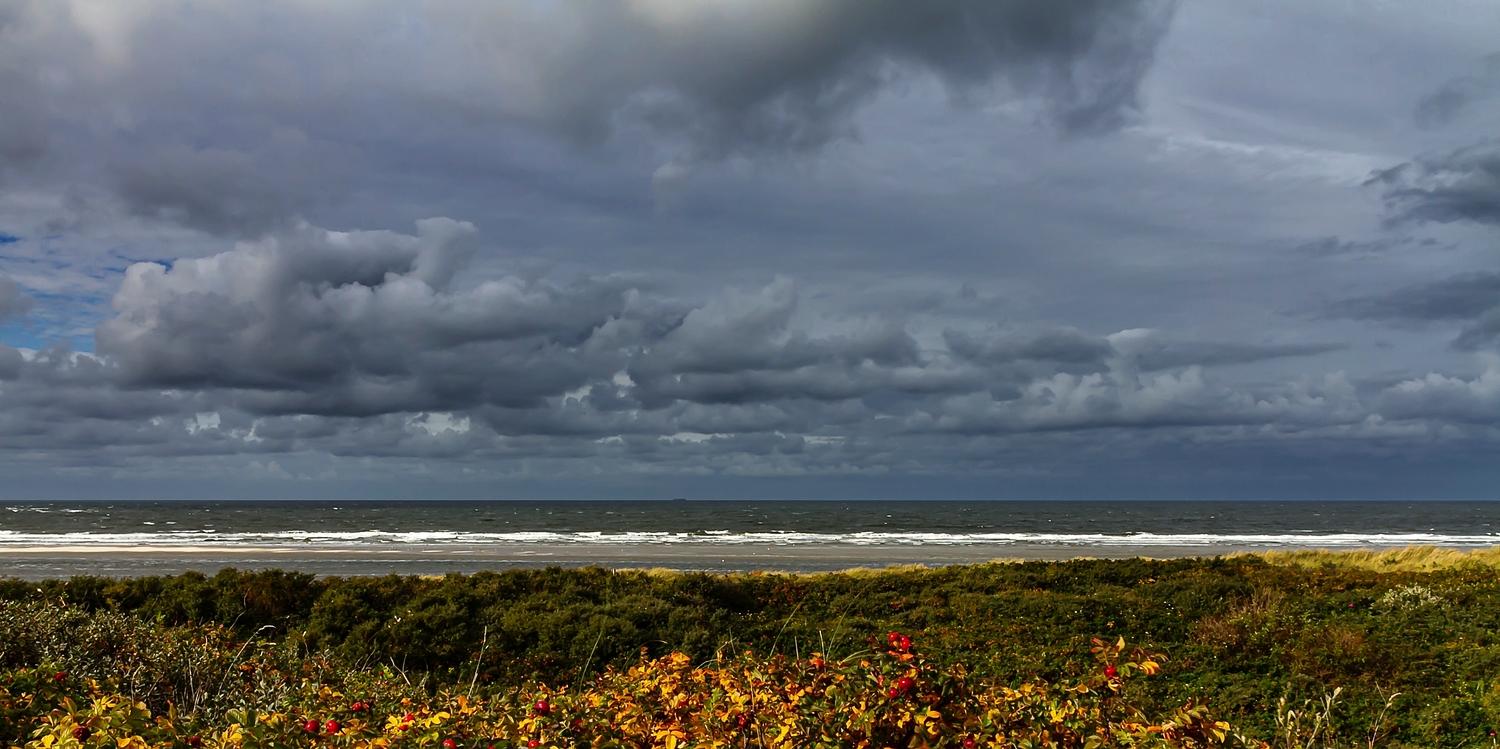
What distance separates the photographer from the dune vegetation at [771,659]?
3.61 metres

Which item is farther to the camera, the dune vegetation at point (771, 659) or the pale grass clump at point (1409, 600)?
the pale grass clump at point (1409, 600)

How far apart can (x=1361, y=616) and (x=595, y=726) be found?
1395 cm

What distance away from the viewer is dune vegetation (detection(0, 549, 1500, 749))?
3.61 meters

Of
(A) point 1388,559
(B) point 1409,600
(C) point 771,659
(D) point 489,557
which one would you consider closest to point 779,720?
(C) point 771,659

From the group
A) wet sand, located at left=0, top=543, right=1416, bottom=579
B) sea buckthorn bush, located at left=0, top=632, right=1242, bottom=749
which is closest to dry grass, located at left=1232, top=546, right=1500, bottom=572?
wet sand, located at left=0, top=543, right=1416, bottom=579

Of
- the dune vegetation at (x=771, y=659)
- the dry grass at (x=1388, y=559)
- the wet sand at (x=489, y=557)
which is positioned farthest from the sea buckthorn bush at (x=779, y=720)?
the wet sand at (x=489, y=557)

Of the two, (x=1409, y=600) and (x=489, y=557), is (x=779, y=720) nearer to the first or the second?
(x=1409, y=600)

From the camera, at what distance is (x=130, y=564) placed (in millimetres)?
34500

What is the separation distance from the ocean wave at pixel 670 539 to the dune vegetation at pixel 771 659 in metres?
33.1

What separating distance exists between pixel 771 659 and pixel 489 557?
38.3 meters

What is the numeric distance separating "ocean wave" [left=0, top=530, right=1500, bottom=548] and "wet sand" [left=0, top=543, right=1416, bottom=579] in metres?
3.15

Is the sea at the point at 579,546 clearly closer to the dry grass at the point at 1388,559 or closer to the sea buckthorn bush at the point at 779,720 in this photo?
the dry grass at the point at 1388,559

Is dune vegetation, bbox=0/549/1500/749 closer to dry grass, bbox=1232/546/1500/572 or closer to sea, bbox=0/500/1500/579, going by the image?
dry grass, bbox=1232/546/1500/572

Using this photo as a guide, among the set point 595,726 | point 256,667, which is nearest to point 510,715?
point 595,726
